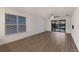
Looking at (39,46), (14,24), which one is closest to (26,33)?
(14,24)

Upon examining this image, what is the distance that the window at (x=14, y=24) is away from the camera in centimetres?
442

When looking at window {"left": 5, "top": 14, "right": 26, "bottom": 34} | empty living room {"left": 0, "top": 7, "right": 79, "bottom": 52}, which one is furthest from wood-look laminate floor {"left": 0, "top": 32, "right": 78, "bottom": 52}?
window {"left": 5, "top": 14, "right": 26, "bottom": 34}

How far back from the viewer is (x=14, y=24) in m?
5.02

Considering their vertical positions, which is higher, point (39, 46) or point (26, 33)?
point (26, 33)

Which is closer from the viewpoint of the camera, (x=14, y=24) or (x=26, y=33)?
(x=14, y=24)

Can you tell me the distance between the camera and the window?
174 inches

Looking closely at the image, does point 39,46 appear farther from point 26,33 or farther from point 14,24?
point 26,33

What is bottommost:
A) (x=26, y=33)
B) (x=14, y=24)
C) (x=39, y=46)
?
(x=39, y=46)

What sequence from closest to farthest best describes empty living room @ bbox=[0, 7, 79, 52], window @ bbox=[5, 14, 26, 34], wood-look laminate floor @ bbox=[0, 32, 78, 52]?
wood-look laminate floor @ bbox=[0, 32, 78, 52] < empty living room @ bbox=[0, 7, 79, 52] < window @ bbox=[5, 14, 26, 34]

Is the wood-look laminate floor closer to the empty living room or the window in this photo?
the empty living room

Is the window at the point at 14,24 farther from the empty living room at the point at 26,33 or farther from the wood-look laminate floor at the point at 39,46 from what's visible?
the wood-look laminate floor at the point at 39,46

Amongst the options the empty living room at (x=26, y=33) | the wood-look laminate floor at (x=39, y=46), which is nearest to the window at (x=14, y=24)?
the empty living room at (x=26, y=33)
